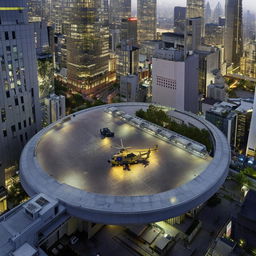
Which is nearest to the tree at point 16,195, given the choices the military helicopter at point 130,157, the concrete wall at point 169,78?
the military helicopter at point 130,157

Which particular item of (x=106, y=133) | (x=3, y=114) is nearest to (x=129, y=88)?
(x=106, y=133)

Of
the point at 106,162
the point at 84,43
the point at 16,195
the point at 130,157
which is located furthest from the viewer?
the point at 84,43

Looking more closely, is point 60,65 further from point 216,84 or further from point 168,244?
point 168,244

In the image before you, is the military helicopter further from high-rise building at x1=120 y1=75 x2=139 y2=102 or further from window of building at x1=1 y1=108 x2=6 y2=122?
high-rise building at x1=120 y1=75 x2=139 y2=102

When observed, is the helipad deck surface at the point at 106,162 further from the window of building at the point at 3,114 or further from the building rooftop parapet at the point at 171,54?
the building rooftop parapet at the point at 171,54

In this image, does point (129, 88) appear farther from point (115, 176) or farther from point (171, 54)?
point (115, 176)

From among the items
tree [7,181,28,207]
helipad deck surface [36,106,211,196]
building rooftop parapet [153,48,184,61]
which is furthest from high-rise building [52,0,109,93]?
tree [7,181,28,207]

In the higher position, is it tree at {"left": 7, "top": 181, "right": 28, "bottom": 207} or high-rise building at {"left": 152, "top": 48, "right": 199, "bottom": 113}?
high-rise building at {"left": 152, "top": 48, "right": 199, "bottom": 113}
